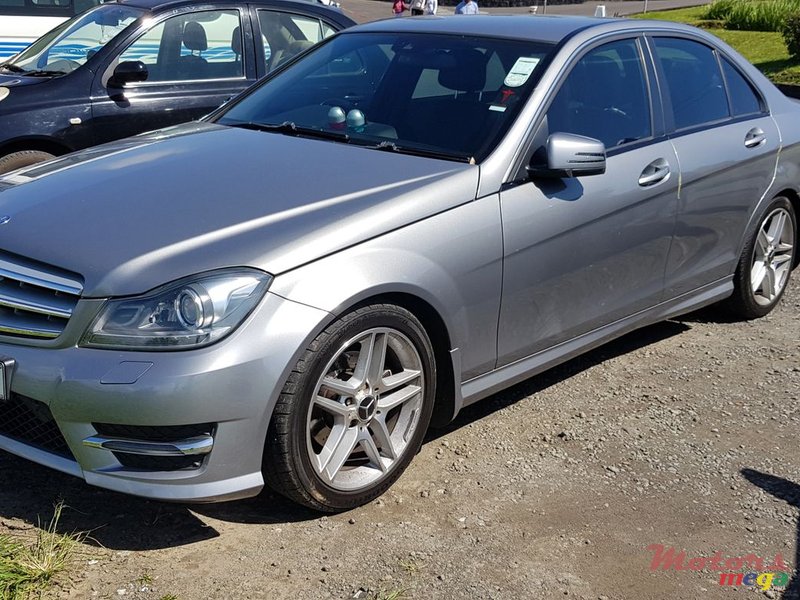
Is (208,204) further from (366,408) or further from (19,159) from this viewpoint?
(19,159)

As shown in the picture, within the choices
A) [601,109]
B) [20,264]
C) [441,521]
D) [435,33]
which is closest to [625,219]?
[601,109]

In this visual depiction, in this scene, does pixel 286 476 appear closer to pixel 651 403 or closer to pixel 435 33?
pixel 651 403

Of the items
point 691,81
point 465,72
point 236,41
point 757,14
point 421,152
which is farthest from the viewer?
point 757,14

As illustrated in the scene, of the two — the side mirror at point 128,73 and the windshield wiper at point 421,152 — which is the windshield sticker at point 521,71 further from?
the side mirror at point 128,73

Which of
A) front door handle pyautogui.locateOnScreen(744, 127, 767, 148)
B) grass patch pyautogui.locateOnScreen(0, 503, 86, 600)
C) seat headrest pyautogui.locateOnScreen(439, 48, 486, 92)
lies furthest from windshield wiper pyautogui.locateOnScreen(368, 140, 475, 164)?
front door handle pyautogui.locateOnScreen(744, 127, 767, 148)

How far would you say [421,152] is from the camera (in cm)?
413

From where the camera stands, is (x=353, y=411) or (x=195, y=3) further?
(x=195, y=3)

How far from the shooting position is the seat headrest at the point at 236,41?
294 inches

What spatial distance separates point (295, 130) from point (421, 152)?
724 millimetres

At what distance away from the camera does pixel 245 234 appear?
133 inches

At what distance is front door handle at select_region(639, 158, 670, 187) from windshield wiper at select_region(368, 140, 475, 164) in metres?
1.00

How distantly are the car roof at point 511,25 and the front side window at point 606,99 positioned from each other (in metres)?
0.14

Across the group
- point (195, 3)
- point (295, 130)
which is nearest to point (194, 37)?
point (195, 3)

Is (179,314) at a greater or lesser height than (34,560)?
greater
